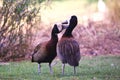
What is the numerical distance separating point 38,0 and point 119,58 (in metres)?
3.21

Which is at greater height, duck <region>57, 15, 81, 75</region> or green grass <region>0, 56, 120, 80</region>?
duck <region>57, 15, 81, 75</region>

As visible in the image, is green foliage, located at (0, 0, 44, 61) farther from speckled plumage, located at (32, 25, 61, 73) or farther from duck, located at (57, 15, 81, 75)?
duck, located at (57, 15, 81, 75)

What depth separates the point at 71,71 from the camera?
45.0ft

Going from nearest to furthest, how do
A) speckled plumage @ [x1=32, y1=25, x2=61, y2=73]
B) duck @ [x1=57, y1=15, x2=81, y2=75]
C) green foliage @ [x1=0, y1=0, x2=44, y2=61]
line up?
duck @ [x1=57, y1=15, x2=81, y2=75] → speckled plumage @ [x1=32, y1=25, x2=61, y2=73] → green foliage @ [x1=0, y1=0, x2=44, y2=61]

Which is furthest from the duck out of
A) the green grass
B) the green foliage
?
the green foliage

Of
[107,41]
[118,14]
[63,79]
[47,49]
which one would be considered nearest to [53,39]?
[47,49]

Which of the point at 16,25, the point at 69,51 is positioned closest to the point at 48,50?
the point at 69,51

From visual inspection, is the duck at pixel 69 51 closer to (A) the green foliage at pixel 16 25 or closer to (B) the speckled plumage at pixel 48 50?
(B) the speckled plumage at pixel 48 50

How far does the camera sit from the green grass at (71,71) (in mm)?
12156

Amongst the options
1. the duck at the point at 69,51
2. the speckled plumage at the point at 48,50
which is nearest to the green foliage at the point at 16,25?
the speckled plumage at the point at 48,50

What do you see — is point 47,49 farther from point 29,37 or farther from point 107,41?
point 107,41

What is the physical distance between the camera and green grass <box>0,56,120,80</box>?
12156 mm

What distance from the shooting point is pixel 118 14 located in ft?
76.7

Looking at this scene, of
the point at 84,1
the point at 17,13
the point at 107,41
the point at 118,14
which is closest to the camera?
the point at 17,13
